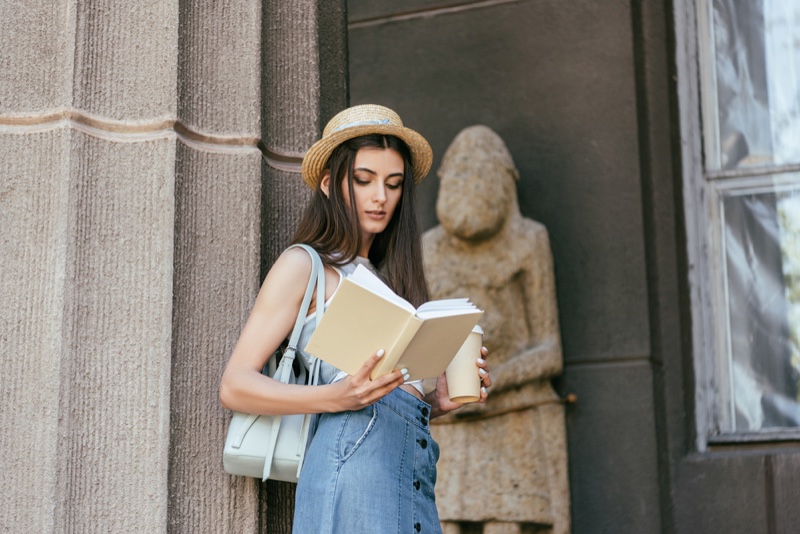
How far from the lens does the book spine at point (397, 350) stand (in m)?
2.54

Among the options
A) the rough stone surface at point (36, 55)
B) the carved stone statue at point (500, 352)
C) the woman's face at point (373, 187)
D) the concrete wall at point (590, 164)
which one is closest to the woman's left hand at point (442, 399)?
the woman's face at point (373, 187)

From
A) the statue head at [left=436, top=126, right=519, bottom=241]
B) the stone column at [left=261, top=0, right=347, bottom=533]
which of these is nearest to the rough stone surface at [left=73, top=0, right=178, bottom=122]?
the stone column at [left=261, top=0, right=347, bottom=533]

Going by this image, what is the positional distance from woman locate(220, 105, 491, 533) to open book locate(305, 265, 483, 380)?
1.4 inches

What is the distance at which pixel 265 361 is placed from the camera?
115 inches

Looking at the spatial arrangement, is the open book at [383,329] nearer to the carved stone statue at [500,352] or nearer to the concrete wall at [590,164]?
the carved stone statue at [500,352]

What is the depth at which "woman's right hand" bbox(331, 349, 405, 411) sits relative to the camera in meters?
2.60

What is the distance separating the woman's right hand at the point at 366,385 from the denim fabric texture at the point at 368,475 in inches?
8.3

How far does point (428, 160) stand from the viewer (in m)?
3.33

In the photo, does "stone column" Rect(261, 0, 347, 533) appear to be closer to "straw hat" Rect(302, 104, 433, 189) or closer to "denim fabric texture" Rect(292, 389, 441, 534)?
"straw hat" Rect(302, 104, 433, 189)

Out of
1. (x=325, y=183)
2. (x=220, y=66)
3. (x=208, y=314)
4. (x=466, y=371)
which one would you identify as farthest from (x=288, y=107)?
(x=466, y=371)

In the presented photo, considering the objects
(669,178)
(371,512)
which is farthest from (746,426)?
(371,512)

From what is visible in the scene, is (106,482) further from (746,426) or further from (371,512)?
(746,426)

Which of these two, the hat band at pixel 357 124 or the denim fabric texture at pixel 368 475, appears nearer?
the denim fabric texture at pixel 368 475

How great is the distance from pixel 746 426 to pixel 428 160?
3530 millimetres
